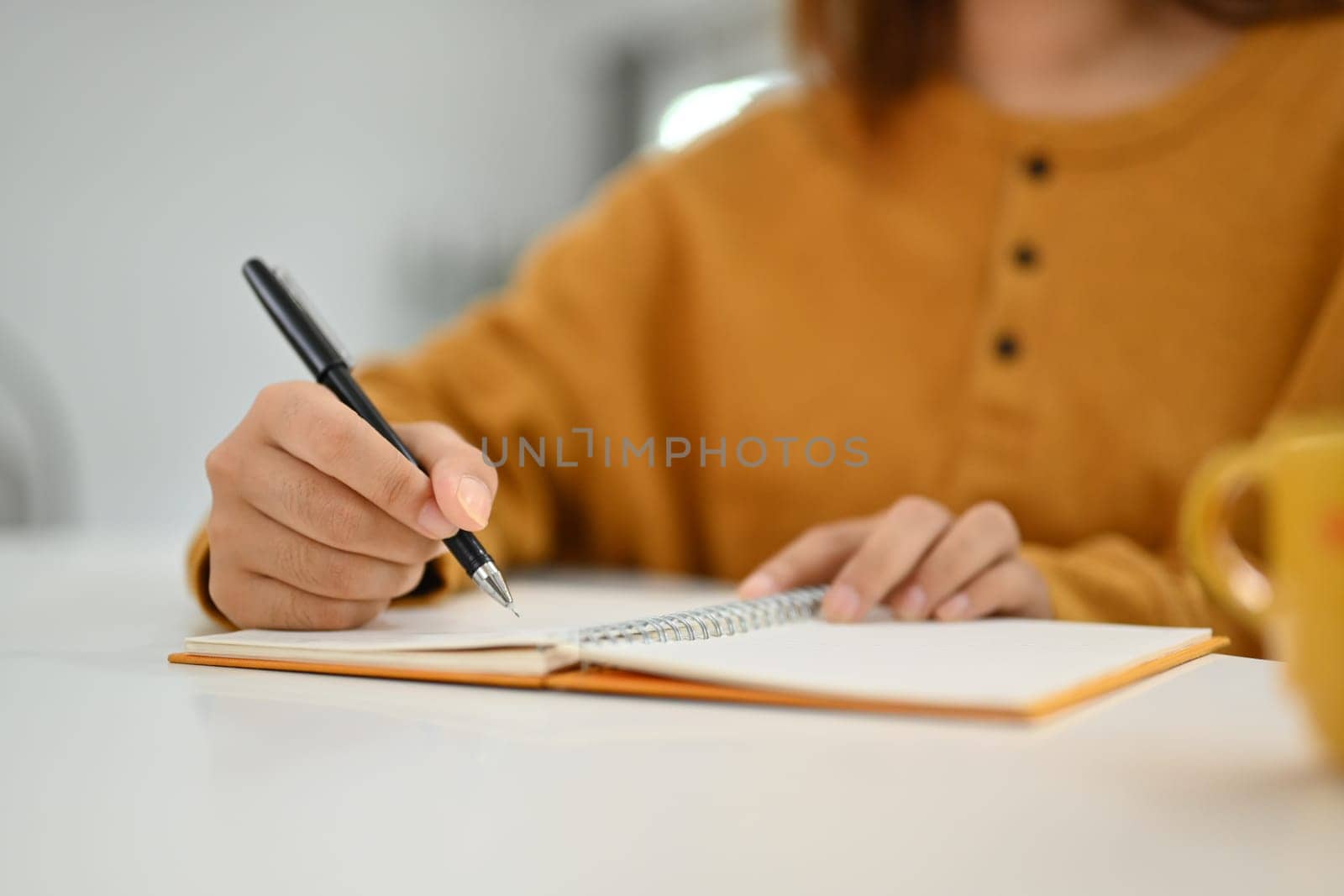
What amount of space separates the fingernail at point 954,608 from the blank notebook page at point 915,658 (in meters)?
0.02

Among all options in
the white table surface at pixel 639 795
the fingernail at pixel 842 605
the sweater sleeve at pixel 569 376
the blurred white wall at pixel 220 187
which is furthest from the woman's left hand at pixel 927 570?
the blurred white wall at pixel 220 187

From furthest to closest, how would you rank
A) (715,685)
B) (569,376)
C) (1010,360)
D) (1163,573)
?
(569,376)
(1010,360)
(1163,573)
(715,685)

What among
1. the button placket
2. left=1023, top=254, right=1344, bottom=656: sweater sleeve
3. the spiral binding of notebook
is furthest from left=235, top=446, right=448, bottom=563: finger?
the button placket

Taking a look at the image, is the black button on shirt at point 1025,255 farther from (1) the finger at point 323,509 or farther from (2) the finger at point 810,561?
(1) the finger at point 323,509

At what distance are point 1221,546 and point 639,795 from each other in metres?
0.14

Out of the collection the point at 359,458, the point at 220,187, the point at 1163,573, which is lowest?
the point at 1163,573

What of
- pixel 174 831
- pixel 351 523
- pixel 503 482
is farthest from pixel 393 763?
pixel 503 482

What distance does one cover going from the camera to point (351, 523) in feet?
1.45

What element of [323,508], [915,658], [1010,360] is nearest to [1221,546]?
[915,658]

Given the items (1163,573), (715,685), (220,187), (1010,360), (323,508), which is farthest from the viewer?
(220,187)

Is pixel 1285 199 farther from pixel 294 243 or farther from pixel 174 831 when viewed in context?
pixel 294 243

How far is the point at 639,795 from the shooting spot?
245 millimetres

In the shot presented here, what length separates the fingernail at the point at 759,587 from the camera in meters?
0.50

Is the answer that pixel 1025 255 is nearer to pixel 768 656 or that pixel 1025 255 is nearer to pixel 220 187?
pixel 768 656
